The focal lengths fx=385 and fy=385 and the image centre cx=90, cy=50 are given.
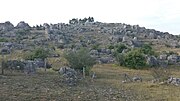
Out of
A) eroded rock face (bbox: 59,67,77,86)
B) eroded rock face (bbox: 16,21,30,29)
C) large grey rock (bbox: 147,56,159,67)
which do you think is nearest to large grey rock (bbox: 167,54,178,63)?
large grey rock (bbox: 147,56,159,67)

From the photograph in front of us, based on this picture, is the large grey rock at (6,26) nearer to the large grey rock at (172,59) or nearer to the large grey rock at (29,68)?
the large grey rock at (172,59)

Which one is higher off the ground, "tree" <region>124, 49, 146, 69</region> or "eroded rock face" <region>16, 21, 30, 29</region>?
"eroded rock face" <region>16, 21, 30, 29</region>

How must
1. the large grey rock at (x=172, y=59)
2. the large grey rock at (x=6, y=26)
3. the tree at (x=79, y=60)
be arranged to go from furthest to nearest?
the large grey rock at (x=6, y=26) → the large grey rock at (x=172, y=59) → the tree at (x=79, y=60)

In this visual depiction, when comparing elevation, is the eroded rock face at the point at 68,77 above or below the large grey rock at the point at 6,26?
below

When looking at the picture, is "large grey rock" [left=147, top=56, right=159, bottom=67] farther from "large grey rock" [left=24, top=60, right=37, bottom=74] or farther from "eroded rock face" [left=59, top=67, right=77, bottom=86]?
"large grey rock" [left=24, top=60, right=37, bottom=74]

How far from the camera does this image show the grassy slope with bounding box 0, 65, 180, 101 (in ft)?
69.1

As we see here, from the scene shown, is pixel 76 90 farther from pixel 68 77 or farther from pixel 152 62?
pixel 152 62

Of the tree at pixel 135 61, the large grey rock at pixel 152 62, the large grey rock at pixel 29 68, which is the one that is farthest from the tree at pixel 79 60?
the large grey rock at pixel 152 62

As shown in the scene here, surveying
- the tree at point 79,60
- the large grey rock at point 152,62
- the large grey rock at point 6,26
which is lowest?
the large grey rock at point 152,62

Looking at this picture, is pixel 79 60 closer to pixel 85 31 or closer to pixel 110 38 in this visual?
pixel 110 38

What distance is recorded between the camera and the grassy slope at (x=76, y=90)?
21047mm

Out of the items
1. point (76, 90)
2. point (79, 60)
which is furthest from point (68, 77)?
point (79, 60)

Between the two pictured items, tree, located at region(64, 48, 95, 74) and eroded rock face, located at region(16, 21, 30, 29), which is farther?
eroded rock face, located at region(16, 21, 30, 29)

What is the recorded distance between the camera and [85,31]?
359 ft
